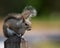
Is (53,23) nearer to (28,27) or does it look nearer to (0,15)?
(0,15)

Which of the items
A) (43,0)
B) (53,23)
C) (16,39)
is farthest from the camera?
(43,0)

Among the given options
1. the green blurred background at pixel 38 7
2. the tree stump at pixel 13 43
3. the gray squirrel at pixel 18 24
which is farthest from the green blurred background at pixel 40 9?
the tree stump at pixel 13 43

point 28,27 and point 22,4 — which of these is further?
point 22,4

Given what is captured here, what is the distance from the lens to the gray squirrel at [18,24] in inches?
132

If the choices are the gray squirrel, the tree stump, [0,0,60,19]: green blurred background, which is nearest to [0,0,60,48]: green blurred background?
[0,0,60,19]: green blurred background

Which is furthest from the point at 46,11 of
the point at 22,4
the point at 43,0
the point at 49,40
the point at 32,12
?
the point at 32,12

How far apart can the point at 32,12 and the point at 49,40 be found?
499cm

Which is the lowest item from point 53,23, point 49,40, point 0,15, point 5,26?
point 5,26

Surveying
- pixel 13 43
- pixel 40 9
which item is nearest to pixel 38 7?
pixel 40 9

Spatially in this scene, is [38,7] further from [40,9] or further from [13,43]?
[13,43]

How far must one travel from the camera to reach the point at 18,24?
343 centimetres

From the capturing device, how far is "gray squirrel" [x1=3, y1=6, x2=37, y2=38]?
3.36m

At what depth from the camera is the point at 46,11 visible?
15281 mm

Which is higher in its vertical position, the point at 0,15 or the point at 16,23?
the point at 0,15
